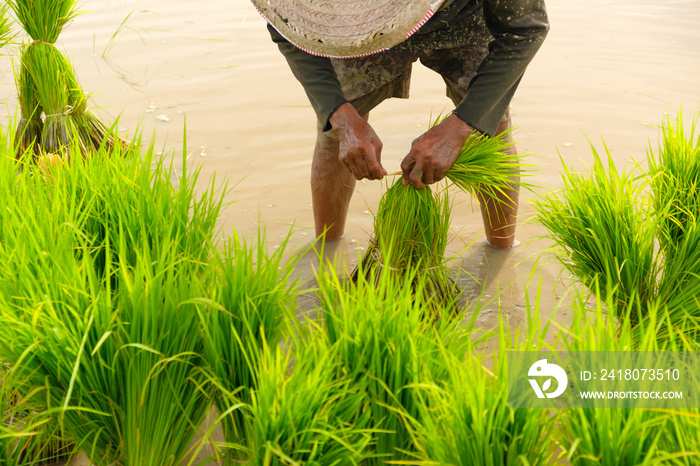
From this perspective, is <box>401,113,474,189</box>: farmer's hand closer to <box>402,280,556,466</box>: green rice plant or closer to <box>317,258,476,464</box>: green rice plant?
<box>317,258,476,464</box>: green rice plant

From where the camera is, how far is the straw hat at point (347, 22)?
1596 millimetres

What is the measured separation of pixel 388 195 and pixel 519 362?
76 cm

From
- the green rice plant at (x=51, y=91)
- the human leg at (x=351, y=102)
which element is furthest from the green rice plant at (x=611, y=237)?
the green rice plant at (x=51, y=91)

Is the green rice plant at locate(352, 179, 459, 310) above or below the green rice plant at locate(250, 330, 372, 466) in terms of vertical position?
above

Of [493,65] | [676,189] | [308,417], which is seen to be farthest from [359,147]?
[308,417]

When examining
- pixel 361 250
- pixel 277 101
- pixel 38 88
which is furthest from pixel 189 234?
pixel 277 101

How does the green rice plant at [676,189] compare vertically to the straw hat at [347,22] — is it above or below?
below

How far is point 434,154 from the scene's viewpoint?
1675 millimetres

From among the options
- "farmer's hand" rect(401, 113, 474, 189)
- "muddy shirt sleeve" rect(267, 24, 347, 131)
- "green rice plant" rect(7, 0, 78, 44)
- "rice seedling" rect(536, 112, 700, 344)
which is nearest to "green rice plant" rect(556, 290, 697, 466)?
"rice seedling" rect(536, 112, 700, 344)

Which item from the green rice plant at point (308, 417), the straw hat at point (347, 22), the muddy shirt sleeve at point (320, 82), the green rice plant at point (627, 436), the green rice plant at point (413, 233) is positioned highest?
the straw hat at point (347, 22)

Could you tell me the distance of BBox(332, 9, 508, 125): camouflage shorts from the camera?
2.06 meters

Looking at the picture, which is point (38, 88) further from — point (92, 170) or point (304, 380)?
point (304, 380)

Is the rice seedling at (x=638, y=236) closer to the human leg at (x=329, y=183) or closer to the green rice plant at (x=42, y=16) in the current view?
the human leg at (x=329, y=183)

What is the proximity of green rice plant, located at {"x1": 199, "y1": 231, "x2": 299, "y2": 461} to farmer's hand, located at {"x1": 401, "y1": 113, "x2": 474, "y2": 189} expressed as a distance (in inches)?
22.2
